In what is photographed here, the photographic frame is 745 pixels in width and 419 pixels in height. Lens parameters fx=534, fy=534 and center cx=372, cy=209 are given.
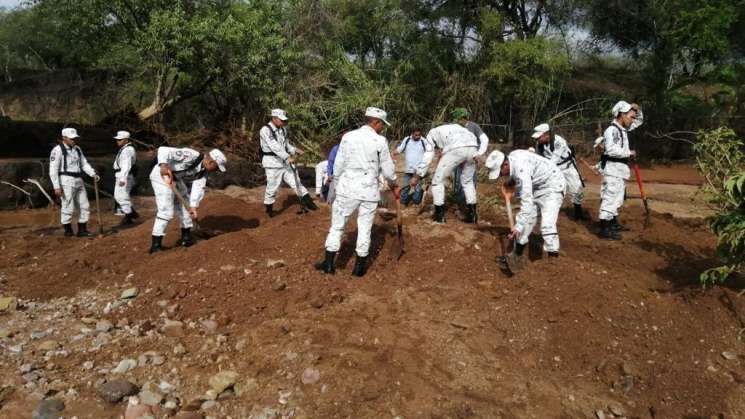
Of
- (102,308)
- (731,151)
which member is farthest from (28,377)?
(731,151)

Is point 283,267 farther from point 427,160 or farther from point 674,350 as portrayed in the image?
point 674,350

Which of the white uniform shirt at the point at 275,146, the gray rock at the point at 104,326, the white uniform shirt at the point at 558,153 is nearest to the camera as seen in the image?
the gray rock at the point at 104,326

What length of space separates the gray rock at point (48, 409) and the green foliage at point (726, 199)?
15.8 ft

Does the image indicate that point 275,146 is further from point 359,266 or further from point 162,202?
point 359,266

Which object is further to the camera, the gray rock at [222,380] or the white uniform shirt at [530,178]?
the white uniform shirt at [530,178]

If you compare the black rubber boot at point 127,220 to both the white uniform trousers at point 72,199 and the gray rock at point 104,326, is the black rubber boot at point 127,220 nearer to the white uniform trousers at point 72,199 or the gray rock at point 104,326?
the white uniform trousers at point 72,199

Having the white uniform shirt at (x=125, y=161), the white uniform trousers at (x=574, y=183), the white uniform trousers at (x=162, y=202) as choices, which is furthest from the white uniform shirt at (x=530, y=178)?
the white uniform shirt at (x=125, y=161)

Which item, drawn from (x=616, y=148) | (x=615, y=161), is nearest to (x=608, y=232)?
(x=615, y=161)

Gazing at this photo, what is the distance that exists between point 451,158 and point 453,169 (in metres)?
0.22

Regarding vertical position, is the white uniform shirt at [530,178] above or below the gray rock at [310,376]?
above

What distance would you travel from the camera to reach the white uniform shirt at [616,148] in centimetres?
679

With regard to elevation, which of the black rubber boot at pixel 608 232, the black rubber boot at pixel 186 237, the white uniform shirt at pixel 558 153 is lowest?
the black rubber boot at pixel 186 237

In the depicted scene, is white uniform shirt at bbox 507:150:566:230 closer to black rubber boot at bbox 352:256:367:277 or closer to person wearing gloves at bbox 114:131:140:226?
black rubber boot at bbox 352:256:367:277

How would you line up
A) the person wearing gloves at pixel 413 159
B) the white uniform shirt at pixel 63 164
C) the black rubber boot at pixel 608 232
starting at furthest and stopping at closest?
the person wearing gloves at pixel 413 159
the white uniform shirt at pixel 63 164
the black rubber boot at pixel 608 232
